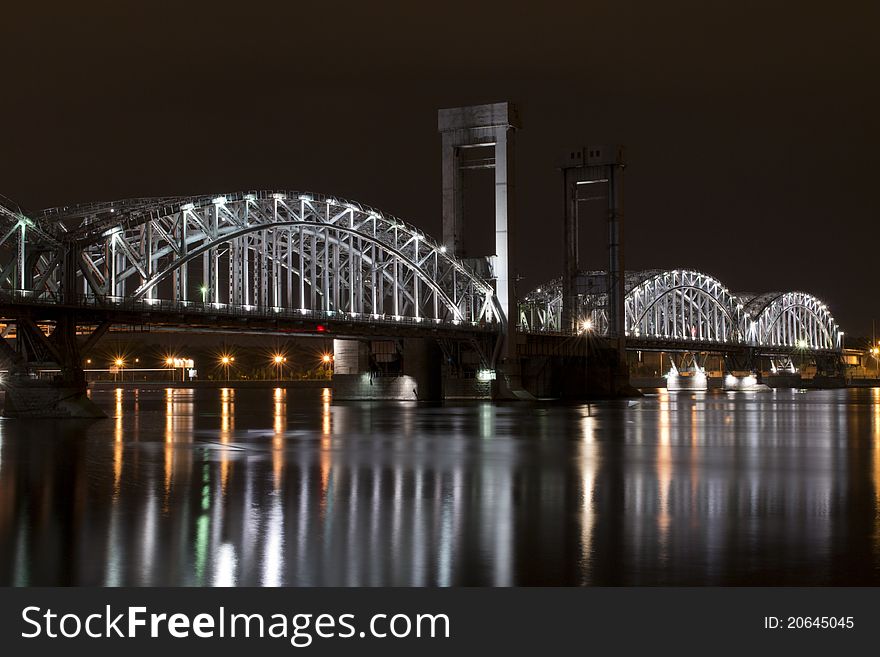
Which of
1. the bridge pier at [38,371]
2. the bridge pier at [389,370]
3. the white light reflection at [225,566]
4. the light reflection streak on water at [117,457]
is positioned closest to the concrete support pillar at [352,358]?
the bridge pier at [389,370]

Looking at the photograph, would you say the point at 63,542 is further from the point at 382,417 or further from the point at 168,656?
the point at 382,417

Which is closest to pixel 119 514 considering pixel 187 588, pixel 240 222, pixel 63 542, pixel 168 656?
pixel 63 542

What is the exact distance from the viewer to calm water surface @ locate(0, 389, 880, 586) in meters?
16.7

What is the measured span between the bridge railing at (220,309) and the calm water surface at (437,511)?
1429 centimetres

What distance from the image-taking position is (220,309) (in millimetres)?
74688

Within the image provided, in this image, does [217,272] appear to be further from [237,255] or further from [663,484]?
[663,484]

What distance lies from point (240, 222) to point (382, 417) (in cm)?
2047

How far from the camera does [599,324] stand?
137000mm

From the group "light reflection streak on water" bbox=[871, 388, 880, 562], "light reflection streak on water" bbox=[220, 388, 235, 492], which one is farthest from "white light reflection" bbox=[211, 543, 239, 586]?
"light reflection streak on water" bbox=[871, 388, 880, 562]

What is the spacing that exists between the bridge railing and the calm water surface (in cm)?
1429

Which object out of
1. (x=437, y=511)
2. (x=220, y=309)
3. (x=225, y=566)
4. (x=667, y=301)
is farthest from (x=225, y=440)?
(x=667, y=301)

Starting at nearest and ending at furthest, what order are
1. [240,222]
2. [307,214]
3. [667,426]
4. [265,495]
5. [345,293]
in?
[265,495] < [667,426] < [240,222] < [307,214] < [345,293]

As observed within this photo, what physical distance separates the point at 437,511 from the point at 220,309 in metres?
53.8

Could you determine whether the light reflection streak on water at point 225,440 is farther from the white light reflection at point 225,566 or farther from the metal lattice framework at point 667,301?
the metal lattice framework at point 667,301
